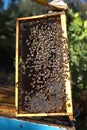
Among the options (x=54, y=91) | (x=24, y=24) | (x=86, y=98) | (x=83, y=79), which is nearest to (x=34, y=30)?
(x=24, y=24)

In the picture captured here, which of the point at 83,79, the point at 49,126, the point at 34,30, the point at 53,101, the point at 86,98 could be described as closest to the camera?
the point at 49,126

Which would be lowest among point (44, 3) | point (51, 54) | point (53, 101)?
point (53, 101)

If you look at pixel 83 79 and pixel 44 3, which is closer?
pixel 44 3

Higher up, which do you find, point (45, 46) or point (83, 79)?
point (45, 46)

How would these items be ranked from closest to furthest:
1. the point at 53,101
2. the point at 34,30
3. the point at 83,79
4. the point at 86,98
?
the point at 53,101
the point at 34,30
the point at 83,79
the point at 86,98

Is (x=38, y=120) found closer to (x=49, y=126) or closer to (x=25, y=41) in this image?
(x=49, y=126)

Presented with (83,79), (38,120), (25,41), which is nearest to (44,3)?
(25,41)
